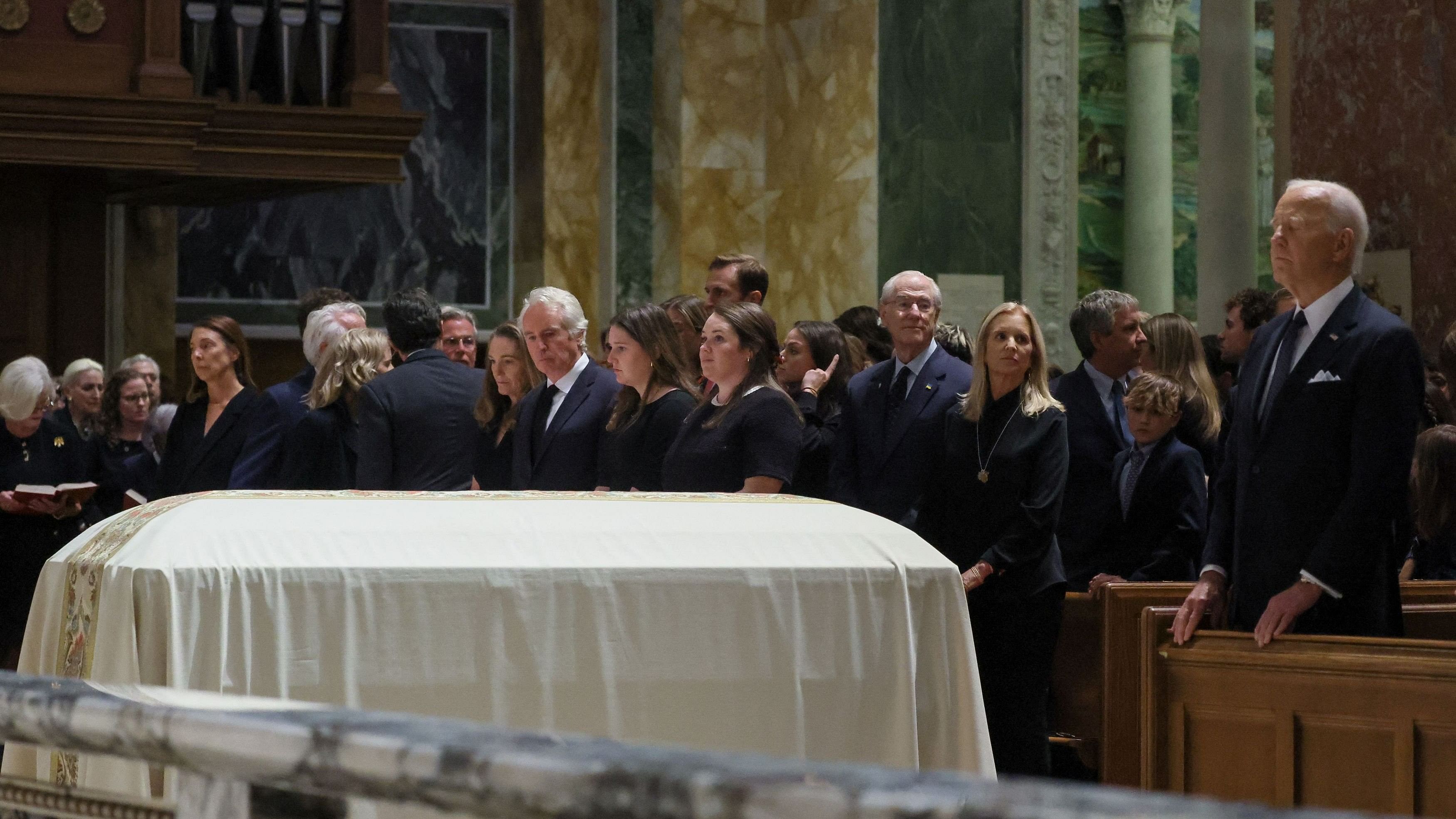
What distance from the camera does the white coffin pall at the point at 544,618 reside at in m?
3.67

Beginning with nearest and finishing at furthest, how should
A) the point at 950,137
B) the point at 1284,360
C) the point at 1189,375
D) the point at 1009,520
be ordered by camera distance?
1. the point at 1284,360
2. the point at 1009,520
3. the point at 1189,375
4. the point at 950,137

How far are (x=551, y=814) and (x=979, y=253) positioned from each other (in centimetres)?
1126

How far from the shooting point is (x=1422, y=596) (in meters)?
4.96

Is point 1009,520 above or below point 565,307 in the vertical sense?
below

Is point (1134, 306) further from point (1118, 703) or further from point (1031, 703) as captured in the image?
point (1118, 703)

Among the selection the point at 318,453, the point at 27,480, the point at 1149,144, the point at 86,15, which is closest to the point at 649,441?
the point at 318,453

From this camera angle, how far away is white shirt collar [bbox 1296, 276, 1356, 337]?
3986 millimetres

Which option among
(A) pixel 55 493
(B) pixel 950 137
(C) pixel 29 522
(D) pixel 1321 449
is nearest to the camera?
(D) pixel 1321 449

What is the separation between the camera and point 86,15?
10.6m

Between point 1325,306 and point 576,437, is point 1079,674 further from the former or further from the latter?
point 1325,306

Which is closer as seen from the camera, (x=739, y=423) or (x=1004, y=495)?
(x=1004, y=495)

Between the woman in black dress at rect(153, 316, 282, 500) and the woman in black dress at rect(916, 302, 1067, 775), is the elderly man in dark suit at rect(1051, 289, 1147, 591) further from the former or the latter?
the woman in black dress at rect(153, 316, 282, 500)

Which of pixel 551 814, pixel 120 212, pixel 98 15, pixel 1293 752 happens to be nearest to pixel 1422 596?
Result: pixel 1293 752

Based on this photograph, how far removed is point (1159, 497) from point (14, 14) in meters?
7.39
